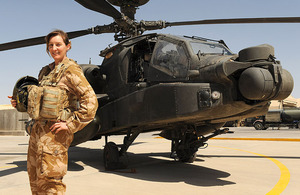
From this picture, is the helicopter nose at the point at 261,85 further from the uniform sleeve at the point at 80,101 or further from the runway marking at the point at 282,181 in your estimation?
the uniform sleeve at the point at 80,101

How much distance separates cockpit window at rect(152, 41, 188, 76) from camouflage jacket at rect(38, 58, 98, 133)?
9.11 feet

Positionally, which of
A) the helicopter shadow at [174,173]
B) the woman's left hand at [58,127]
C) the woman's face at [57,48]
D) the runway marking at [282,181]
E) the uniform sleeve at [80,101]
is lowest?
the helicopter shadow at [174,173]

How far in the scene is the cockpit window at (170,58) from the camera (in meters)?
5.25

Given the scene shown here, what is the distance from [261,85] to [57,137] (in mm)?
3016

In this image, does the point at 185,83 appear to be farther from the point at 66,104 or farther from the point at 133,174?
the point at 66,104

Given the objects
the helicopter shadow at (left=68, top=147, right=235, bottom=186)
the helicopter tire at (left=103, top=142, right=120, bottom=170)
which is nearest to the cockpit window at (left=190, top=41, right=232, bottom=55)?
the helicopter shadow at (left=68, top=147, right=235, bottom=186)

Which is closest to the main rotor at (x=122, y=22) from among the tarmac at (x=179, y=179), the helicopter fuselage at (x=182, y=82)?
the helicopter fuselage at (x=182, y=82)

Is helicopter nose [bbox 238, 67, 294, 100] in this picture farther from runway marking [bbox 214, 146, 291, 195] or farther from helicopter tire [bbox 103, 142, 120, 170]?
helicopter tire [bbox 103, 142, 120, 170]

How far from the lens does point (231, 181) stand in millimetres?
5180

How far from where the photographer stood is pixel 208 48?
584 centimetres

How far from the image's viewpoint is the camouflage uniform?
2496 millimetres

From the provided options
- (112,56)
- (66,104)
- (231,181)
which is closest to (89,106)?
(66,104)

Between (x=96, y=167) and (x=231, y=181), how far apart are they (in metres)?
3.33

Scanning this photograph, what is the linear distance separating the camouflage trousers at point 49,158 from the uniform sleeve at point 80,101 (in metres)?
0.12
